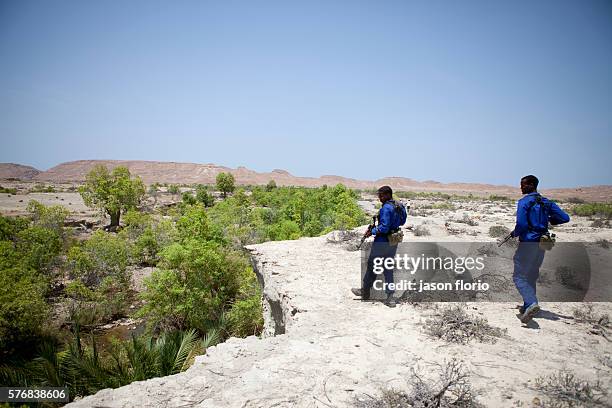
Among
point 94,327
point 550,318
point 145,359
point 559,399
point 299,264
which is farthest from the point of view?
point 94,327

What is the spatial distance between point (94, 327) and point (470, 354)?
1465cm

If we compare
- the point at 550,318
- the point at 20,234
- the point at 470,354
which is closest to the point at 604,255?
the point at 550,318

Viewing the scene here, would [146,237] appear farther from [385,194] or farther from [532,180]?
[532,180]

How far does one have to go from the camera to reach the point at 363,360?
4465mm

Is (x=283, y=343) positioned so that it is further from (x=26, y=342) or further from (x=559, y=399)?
(x=26, y=342)

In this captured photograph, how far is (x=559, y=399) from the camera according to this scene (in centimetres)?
345

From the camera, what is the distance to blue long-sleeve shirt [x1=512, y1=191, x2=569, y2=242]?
4.98 meters

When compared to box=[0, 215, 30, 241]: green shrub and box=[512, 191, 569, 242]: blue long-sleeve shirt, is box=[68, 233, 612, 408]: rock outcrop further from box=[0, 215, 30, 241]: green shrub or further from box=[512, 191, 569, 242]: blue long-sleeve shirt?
box=[0, 215, 30, 241]: green shrub

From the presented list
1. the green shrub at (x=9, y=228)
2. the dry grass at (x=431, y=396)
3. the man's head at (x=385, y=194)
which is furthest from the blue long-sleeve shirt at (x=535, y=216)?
the green shrub at (x=9, y=228)

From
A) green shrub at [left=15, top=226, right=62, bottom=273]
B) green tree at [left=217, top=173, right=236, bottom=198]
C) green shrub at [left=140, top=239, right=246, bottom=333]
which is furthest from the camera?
green tree at [left=217, top=173, right=236, bottom=198]

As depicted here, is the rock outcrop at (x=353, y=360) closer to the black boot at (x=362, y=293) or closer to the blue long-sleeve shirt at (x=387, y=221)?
the black boot at (x=362, y=293)

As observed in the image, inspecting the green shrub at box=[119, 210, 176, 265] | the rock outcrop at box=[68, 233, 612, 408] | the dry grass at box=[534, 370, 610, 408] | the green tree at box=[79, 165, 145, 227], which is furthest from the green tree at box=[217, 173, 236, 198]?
the dry grass at box=[534, 370, 610, 408]

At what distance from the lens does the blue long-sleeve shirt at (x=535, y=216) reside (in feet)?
16.4

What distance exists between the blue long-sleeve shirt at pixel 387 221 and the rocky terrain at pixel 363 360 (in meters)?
1.54
